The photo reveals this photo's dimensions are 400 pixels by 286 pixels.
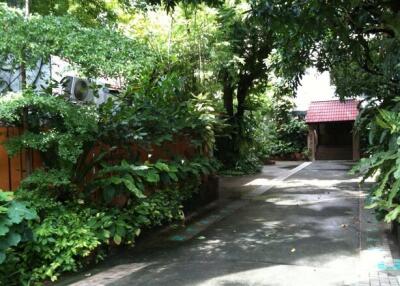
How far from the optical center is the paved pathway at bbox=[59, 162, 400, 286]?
215 inches

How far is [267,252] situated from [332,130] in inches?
985

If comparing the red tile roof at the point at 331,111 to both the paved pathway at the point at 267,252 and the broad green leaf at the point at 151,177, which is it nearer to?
the paved pathway at the point at 267,252

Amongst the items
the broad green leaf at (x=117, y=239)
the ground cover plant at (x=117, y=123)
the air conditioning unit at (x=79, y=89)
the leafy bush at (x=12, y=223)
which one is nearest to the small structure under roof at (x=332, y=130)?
the ground cover plant at (x=117, y=123)

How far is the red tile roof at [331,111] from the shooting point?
89.0 ft

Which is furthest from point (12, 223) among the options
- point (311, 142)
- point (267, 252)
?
point (311, 142)

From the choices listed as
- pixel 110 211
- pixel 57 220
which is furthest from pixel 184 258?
pixel 57 220

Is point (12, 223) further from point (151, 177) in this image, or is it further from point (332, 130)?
point (332, 130)

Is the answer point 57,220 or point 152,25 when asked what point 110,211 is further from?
Answer: point 152,25

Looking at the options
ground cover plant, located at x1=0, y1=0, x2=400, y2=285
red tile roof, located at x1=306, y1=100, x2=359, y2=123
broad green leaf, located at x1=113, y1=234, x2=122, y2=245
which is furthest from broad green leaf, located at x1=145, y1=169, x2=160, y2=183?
red tile roof, located at x1=306, y1=100, x2=359, y2=123

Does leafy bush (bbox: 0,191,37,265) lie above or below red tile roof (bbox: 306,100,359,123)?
below

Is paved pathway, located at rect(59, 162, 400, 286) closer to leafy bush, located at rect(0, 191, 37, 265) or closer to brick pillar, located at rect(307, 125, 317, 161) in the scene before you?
leafy bush, located at rect(0, 191, 37, 265)

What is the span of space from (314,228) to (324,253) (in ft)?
5.44

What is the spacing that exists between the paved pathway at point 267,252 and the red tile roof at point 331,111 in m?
17.5

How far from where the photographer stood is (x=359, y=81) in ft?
42.1
